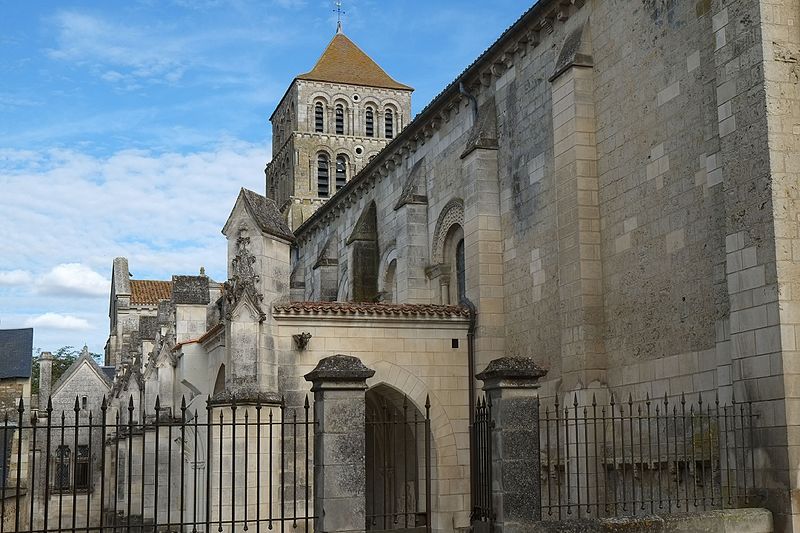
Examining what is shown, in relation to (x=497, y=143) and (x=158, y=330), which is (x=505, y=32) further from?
(x=158, y=330)

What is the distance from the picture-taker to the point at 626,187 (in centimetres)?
1606

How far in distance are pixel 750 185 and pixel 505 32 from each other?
28.6ft

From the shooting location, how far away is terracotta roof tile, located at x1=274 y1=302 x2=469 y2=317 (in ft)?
61.1

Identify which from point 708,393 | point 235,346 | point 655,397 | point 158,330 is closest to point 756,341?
point 708,393

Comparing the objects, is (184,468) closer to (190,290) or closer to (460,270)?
(460,270)

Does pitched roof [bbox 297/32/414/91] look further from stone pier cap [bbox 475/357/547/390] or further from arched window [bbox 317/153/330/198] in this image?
stone pier cap [bbox 475/357/547/390]

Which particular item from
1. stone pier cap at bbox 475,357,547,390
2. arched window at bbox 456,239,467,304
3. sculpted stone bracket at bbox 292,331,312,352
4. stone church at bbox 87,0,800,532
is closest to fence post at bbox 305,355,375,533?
stone pier cap at bbox 475,357,547,390

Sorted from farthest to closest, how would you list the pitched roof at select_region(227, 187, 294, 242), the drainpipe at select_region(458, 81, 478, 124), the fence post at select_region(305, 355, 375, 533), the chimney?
the chimney < the drainpipe at select_region(458, 81, 478, 124) < the pitched roof at select_region(227, 187, 294, 242) < the fence post at select_region(305, 355, 375, 533)

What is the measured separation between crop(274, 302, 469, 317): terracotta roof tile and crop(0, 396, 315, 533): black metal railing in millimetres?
1866

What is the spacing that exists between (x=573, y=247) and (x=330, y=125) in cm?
3073

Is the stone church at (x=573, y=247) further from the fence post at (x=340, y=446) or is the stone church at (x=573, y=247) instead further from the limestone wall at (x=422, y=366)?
the fence post at (x=340, y=446)

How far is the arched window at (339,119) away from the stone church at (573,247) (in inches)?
743

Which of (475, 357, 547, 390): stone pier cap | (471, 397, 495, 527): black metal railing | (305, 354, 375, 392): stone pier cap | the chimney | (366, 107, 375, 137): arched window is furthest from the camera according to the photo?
(366, 107, 375, 137): arched window

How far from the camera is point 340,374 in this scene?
33.8 ft
